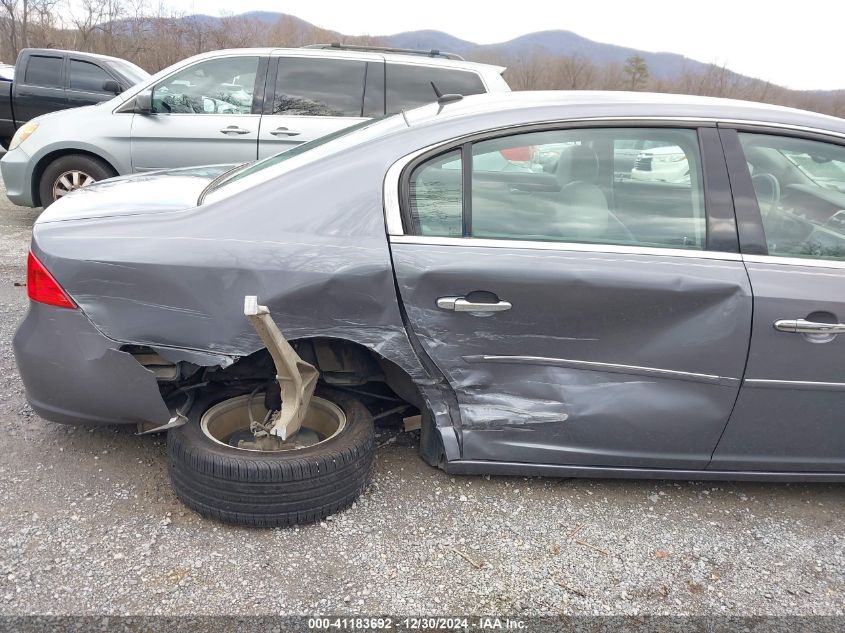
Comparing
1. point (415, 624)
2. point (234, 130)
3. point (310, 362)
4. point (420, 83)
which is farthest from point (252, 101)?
point (415, 624)

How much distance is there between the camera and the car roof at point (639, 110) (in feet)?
8.47

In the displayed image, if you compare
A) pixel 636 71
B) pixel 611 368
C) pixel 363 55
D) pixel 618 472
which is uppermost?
pixel 636 71

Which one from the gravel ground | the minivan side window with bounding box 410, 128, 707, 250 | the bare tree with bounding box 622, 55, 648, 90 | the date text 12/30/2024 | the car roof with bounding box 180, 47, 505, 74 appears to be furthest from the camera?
the bare tree with bounding box 622, 55, 648, 90

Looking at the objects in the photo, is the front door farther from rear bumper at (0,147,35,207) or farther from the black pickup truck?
the black pickup truck

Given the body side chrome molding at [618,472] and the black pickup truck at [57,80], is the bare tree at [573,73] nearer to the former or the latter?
the black pickup truck at [57,80]

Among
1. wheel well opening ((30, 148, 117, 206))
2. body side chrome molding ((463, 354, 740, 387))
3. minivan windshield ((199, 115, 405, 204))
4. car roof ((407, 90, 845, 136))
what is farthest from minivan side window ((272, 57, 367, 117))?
body side chrome molding ((463, 354, 740, 387))

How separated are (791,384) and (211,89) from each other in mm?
5581

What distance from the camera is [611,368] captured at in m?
2.53

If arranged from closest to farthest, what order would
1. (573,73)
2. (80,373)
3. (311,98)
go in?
(80,373)
(311,98)
(573,73)

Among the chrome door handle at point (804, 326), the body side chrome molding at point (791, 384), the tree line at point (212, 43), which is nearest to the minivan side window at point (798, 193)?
the chrome door handle at point (804, 326)

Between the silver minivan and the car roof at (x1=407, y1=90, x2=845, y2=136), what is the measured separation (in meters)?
3.78

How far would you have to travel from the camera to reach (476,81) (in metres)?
6.45

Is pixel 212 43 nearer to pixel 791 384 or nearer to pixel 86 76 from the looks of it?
pixel 86 76

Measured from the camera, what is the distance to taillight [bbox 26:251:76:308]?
2482 mm
